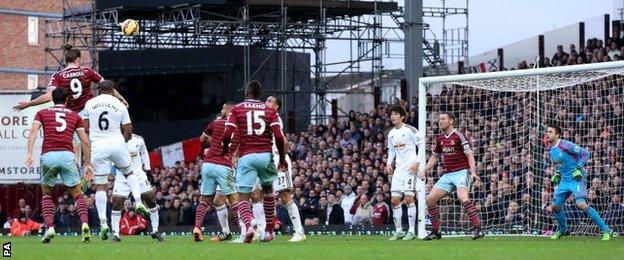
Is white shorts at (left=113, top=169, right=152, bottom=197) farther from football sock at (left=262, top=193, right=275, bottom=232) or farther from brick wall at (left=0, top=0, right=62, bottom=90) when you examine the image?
brick wall at (left=0, top=0, right=62, bottom=90)

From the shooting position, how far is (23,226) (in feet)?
126

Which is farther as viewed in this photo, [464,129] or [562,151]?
[464,129]

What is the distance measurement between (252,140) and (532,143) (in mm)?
10123

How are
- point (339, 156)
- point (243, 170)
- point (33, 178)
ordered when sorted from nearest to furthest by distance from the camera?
point (243, 170) < point (339, 156) < point (33, 178)

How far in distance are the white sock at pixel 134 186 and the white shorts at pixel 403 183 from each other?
16.8 ft

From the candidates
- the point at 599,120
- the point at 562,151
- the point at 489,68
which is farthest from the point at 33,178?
the point at 562,151

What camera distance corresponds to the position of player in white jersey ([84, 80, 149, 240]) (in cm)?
→ 2173

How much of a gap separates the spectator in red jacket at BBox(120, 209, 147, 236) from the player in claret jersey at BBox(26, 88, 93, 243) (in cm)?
1351

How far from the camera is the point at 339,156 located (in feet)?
128

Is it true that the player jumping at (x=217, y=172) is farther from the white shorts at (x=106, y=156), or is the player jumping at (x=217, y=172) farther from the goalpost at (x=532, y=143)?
the goalpost at (x=532, y=143)

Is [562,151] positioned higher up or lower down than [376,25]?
lower down

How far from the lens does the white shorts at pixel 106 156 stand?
71.8ft

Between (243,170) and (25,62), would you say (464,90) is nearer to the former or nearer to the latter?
(243,170)

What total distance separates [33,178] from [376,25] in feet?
39.2
